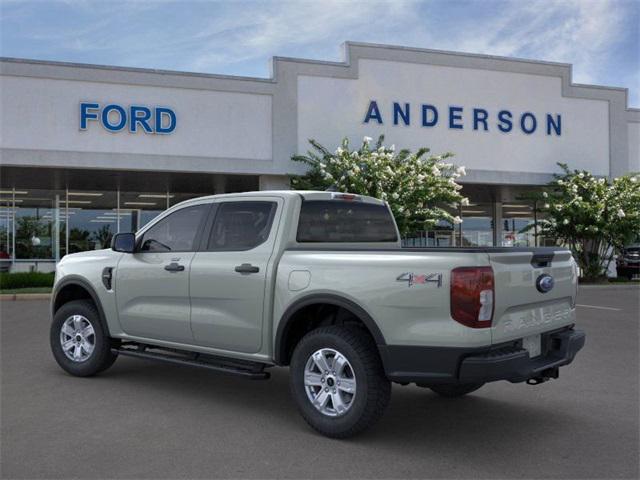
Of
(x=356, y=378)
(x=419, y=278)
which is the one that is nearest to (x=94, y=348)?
(x=356, y=378)

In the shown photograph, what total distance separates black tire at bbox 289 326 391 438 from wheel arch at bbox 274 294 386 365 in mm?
138

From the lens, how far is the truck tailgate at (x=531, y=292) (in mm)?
4672

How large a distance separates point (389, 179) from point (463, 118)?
5.13 metres

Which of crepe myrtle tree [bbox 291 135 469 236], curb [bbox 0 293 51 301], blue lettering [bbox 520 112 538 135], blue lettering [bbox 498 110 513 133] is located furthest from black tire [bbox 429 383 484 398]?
blue lettering [bbox 520 112 538 135]

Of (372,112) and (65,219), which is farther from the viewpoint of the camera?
(65,219)

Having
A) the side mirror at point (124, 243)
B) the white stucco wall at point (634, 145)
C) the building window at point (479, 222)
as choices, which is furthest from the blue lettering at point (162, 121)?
the white stucco wall at point (634, 145)

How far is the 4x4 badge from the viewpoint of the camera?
15.0ft

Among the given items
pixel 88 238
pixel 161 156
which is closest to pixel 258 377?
pixel 161 156

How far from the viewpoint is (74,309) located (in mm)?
7395

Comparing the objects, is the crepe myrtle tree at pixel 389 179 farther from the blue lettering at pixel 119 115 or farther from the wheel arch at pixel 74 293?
the wheel arch at pixel 74 293

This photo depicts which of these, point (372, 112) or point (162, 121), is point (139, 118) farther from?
point (372, 112)

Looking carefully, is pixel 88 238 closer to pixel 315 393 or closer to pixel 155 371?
pixel 155 371

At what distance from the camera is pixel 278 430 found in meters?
5.31

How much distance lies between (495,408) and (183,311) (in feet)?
9.63
